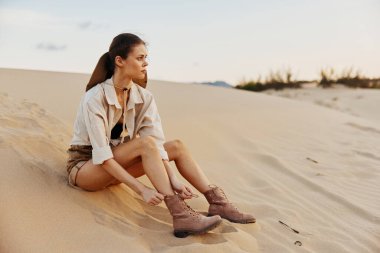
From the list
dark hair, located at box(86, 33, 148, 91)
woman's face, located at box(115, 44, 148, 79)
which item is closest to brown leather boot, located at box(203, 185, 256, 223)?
woman's face, located at box(115, 44, 148, 79)

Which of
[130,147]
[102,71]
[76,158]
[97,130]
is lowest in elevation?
[76,158]

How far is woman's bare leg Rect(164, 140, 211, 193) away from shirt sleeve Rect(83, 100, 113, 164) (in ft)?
1.50

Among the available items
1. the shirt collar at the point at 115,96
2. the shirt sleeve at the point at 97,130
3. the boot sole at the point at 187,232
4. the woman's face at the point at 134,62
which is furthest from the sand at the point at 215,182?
the woman's face at the point at 134,62

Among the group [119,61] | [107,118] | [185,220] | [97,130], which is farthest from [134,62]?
[185,220]

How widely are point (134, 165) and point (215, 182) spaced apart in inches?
56.1

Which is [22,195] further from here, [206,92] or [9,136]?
[206,92]

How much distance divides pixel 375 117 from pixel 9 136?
912 centimetres

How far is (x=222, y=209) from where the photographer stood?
343 centimetres

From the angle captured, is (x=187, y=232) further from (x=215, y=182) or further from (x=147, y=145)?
(x=215, y=182)

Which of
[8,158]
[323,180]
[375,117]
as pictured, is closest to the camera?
[8,158]

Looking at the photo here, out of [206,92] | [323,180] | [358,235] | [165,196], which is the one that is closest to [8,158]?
[165,196]

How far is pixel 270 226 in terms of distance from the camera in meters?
3.51

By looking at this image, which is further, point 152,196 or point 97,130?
point 97,130

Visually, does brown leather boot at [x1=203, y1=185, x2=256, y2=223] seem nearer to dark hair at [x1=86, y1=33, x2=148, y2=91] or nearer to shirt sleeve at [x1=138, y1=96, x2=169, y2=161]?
shirt sleeve at [x1=138, y1=96, x2=169, y2=161]
